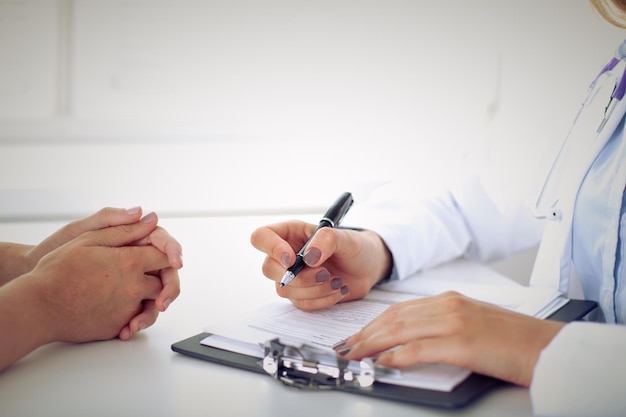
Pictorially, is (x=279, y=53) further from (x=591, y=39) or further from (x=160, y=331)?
(x=160, y=331)

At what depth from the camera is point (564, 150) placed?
905 millimetres

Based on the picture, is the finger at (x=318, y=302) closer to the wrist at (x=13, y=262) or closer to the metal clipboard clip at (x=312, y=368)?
the metal clipboard clip at (x=312, y=368)

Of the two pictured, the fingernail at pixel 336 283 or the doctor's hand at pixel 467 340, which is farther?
the fingernail at pixel 336 283

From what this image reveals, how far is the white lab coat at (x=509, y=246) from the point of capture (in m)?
0.50

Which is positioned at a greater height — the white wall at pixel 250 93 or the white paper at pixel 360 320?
the white wall at pixel 250 93

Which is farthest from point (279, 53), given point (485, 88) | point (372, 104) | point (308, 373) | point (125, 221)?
point (308, 373)

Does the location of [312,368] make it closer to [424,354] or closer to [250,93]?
[424,354]

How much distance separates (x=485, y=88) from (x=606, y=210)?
1150mm

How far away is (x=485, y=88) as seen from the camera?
184cm

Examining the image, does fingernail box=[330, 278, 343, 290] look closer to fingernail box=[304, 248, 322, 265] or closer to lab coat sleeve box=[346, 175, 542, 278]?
fingernail box=[304, 248, 322, 265]

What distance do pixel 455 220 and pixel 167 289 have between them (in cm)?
61

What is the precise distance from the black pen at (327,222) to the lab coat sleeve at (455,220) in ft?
0.37

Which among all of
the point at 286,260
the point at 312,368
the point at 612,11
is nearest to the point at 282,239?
the point at 286,260

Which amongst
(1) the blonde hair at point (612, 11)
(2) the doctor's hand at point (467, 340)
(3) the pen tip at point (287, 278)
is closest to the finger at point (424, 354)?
(2) the doctor's hand at point (467, 340)
